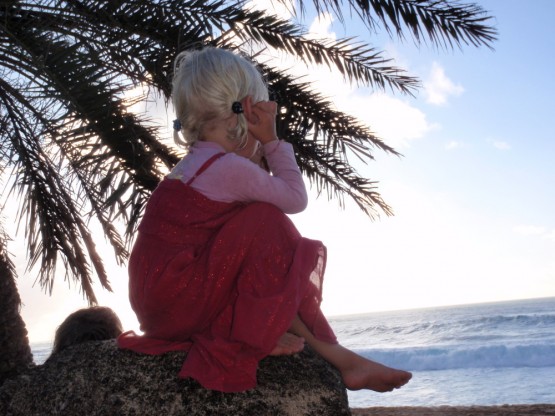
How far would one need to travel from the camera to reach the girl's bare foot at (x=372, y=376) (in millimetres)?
2199

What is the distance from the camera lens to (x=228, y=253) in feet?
6.67

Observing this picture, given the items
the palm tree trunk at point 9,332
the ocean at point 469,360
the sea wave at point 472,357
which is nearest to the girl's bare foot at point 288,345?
the palm tree trunk at point 9,332

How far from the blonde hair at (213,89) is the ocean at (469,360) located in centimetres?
992

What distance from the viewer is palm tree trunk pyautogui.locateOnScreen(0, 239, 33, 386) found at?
3.92 m

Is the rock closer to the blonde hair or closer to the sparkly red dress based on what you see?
the sparkly red dress

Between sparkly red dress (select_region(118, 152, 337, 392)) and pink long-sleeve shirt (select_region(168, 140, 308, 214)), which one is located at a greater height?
pink long-sleeve shirt (select_region(168, 140, 308, 214))

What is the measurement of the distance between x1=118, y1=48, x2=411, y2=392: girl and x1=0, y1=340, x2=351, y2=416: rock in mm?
55

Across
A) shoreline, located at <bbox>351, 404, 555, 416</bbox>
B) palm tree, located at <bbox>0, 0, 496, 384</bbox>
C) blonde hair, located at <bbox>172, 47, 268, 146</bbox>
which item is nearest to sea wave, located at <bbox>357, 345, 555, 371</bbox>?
shoreline, located at <bbox>351, 404, 555, 416</bbox>

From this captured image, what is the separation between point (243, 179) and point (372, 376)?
862 millimetres

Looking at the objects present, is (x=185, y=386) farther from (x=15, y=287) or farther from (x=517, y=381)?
(x=517, y=381)

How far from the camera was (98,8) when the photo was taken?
367 cm

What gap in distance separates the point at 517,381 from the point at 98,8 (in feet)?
43.6

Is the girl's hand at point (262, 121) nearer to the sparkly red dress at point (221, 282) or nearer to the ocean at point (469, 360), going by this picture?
the sparkly red dress at point (221, 282)

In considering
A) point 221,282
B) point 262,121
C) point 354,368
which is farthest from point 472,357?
point 221,282
